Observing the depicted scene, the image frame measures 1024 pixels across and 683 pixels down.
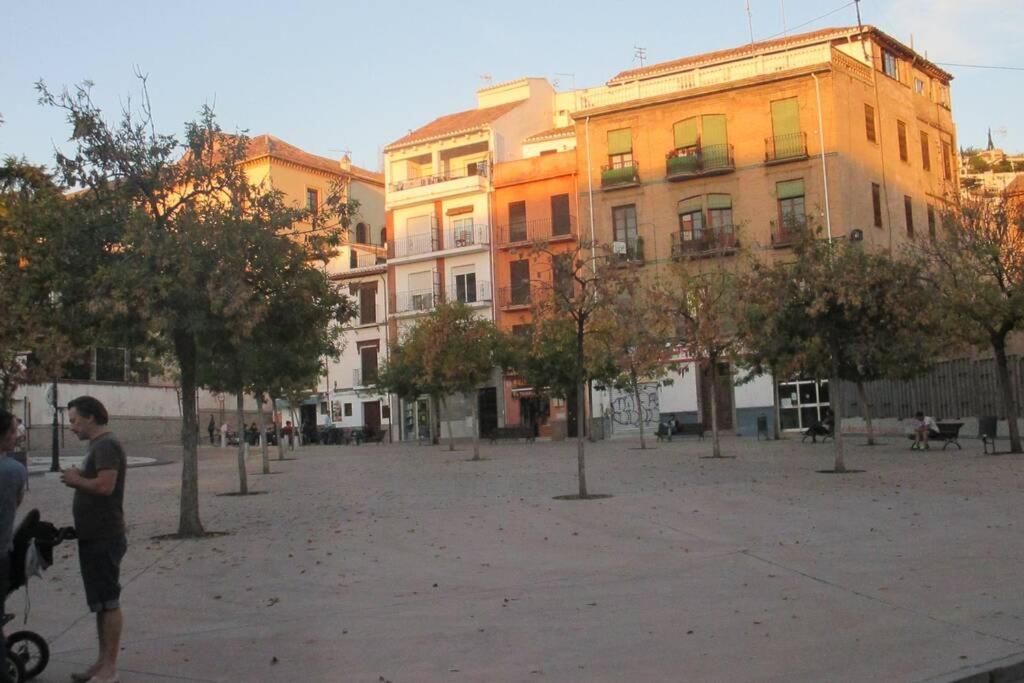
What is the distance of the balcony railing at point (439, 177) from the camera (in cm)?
5600

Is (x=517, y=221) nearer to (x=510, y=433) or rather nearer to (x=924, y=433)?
(x=510, y=433)

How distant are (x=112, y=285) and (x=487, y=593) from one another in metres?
6.62

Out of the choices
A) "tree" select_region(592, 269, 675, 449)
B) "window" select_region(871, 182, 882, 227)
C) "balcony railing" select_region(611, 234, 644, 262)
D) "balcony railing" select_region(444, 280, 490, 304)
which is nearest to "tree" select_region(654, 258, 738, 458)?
"tree" select_region(592, 269, 675, 449)

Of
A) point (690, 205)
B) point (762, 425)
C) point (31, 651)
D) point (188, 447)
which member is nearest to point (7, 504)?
point (31, 651)

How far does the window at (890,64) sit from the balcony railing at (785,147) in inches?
295

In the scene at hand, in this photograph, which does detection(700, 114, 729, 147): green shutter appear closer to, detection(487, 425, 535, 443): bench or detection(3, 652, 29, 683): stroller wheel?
detection(487, 425, 535, 443): bench

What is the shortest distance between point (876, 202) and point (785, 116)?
18.6ft

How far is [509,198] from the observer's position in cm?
5394

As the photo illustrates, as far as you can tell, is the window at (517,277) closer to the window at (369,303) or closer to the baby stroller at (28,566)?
the window at (369,303)

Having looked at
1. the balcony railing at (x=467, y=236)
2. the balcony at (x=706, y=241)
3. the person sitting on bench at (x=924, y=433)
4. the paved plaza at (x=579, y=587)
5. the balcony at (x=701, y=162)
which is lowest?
the paved plaza at (x=579, y=587)

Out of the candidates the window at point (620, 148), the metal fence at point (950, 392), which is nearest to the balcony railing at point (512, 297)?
the window at point (620, 148)

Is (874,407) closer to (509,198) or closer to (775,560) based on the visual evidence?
(509,198)

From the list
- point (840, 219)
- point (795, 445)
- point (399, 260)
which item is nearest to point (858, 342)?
point (795, 445)

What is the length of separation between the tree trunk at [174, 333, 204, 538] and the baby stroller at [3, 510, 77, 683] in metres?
7.24
